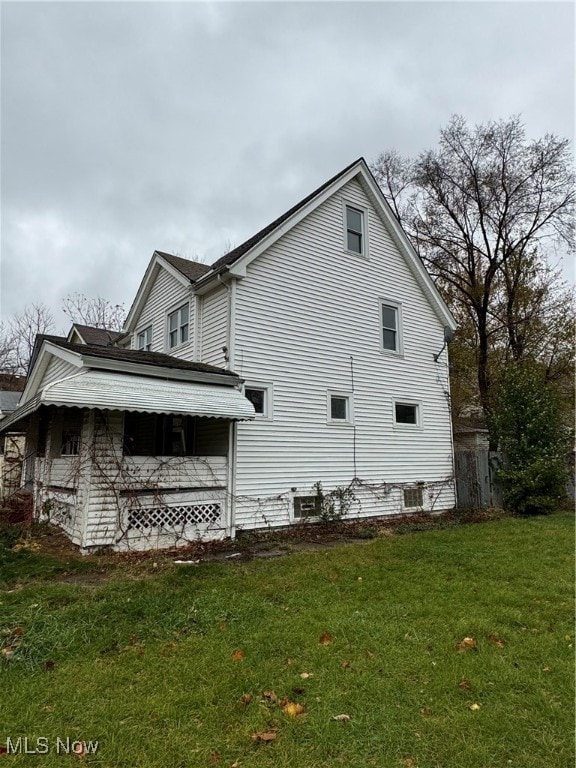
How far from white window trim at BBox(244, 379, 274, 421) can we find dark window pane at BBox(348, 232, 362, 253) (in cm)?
528

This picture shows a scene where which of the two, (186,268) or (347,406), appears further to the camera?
(186,268)

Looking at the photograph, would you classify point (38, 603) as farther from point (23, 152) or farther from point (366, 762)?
point (23, 152)

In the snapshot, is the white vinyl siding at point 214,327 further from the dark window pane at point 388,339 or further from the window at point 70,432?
the dark window pane at point 388,339

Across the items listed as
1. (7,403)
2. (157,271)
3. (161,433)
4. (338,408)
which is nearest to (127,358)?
(161,433)

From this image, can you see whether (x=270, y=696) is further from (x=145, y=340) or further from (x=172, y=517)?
(x=145, y=340)

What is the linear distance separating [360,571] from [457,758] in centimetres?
429

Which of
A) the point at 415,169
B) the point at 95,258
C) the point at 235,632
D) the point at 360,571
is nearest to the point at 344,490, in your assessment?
the point at 360,571

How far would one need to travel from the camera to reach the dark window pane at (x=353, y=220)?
1326 centimetres

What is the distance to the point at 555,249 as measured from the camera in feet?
64.7

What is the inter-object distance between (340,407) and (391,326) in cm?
345

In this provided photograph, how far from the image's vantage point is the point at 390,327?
1384 cm

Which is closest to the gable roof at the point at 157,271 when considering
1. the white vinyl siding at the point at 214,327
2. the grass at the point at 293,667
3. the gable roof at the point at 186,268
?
the gable roof at the point at 186,268

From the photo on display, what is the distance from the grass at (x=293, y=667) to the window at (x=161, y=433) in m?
4.82

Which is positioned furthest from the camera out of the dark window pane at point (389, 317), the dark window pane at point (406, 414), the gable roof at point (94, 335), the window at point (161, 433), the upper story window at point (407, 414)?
the gable roof at point (94, 335)
